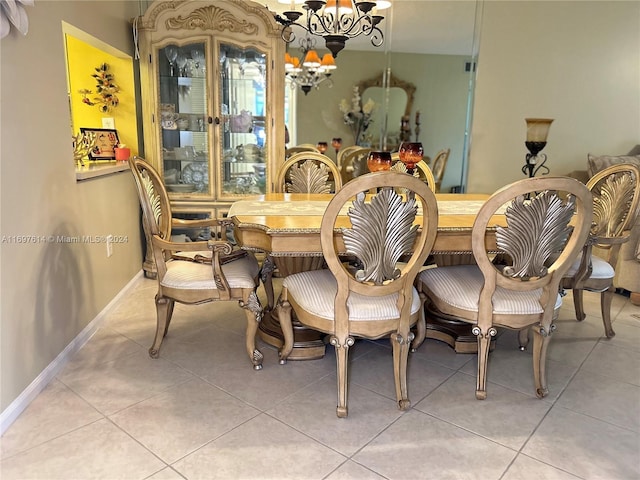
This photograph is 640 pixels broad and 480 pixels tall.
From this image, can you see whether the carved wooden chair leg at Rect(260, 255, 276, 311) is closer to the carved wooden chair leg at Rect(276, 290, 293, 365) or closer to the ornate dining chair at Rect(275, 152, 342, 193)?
the carved wooden chair leg at Rect(276, 290, 293, 365)

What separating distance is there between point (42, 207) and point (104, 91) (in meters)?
1.54

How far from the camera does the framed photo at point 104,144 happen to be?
3.09 meters

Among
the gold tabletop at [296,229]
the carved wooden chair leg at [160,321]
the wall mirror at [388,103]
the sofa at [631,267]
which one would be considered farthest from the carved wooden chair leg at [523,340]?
the wall mirror at [388,103]

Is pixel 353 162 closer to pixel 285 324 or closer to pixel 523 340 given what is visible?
pixel 523 340

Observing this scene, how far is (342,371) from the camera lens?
185cm

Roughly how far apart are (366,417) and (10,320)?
1413mm

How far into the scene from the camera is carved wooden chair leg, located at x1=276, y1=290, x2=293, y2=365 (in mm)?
2076

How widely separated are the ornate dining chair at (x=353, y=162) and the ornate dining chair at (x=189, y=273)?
6.85 ft

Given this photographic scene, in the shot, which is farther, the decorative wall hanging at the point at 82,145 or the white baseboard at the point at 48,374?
the decorative wall hanging at the point at 82,145

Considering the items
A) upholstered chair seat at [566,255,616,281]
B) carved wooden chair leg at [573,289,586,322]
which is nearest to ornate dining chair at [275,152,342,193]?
upholstered chair seat at [566,255,616,281]

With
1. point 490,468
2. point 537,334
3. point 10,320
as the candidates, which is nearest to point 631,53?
point 537,334

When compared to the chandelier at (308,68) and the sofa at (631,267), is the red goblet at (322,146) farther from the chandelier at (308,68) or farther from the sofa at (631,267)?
the sofa at (631,267)

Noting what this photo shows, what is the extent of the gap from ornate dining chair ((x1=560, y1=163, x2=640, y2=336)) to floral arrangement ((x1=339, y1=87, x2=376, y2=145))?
2.19m

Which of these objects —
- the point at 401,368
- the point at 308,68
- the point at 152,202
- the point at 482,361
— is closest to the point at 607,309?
the point at 482,361
